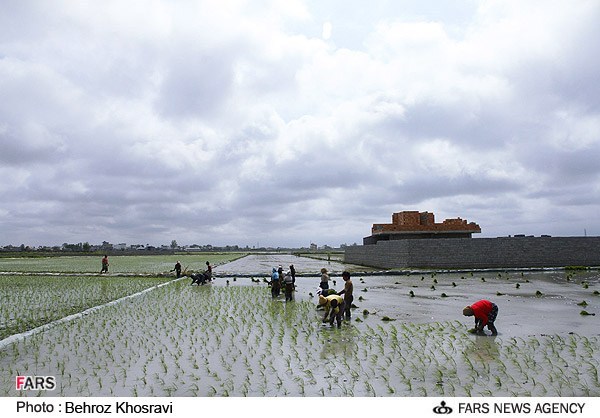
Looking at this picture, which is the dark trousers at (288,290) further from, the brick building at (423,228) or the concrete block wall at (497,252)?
the brick building at (423,228)

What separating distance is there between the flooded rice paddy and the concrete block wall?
2194cm

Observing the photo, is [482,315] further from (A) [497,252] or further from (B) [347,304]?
(A) [497,252]

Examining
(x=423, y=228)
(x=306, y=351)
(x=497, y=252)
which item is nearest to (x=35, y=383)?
(x=306, y=351)

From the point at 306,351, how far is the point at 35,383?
555cm

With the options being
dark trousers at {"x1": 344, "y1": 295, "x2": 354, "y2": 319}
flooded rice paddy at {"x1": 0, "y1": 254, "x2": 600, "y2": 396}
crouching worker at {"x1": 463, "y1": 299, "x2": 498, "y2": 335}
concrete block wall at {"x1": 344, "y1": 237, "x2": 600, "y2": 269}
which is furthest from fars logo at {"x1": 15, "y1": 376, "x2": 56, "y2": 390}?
concrete block wall at {"x1": 344, "y1": 237, "x2": 600, "y2": 269}

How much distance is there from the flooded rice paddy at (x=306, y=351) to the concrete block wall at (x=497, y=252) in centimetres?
2194

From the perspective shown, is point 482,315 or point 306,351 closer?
point 306,351

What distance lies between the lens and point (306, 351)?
34.5ft

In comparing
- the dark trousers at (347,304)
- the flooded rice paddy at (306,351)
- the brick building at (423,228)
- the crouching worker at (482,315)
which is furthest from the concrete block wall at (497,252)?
the crouching worker at (482,315)

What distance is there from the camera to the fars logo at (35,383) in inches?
312

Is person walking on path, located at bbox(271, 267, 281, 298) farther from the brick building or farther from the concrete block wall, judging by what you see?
the brick building

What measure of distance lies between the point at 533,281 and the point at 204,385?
1081 inches

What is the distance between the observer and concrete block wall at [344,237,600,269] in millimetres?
41281
